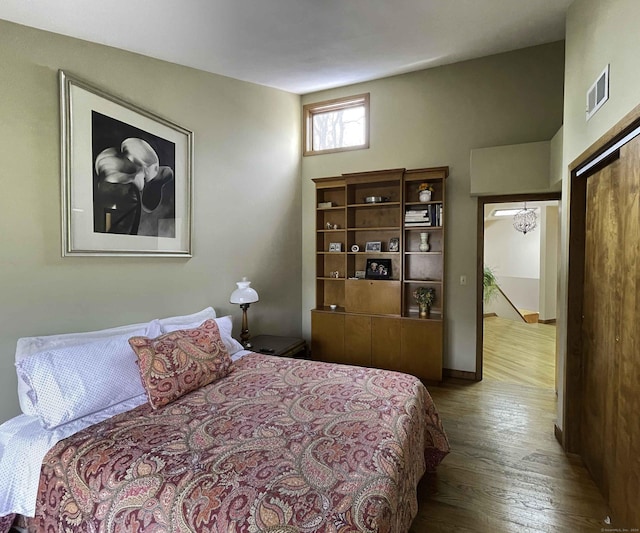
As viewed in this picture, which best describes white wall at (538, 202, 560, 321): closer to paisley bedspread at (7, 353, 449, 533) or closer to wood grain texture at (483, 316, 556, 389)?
wood grain texture at (483, 316, 556, 389)

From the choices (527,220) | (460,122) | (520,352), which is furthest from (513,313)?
(460,122)

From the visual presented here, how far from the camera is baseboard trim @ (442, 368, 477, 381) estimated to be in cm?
386

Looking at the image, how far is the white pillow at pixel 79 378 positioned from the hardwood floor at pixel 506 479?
1.77 meters

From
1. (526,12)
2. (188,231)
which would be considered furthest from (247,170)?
(526,12)

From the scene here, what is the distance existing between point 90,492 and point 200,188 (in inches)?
90.4

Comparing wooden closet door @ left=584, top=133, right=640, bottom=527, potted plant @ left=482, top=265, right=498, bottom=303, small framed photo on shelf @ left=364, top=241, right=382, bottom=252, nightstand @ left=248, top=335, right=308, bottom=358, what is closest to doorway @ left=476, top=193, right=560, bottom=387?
potted plant @ left=482, top=265, right=498, bottom=303

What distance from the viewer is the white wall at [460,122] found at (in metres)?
3.53

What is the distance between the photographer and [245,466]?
1304mm

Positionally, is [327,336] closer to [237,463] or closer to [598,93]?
[237,463]

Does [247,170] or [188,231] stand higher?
[247,170]

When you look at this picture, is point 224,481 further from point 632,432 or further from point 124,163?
point 124,163

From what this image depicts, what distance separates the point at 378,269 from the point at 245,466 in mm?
3041

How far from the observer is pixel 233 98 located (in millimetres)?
3318


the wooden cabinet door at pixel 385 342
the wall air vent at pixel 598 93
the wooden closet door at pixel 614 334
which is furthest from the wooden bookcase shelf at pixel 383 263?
the wall air vent at pixel 598 93
